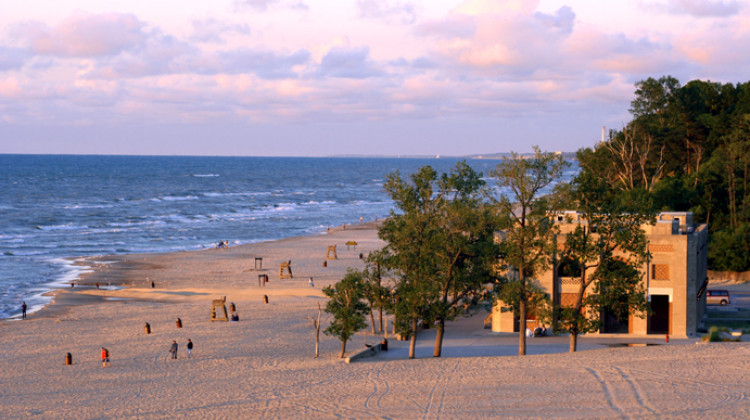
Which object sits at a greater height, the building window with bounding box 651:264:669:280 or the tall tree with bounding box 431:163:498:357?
the tall tree with bounding box 431:163:498:357

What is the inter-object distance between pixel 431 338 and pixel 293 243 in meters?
49.4

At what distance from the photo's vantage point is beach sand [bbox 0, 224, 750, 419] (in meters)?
26.1

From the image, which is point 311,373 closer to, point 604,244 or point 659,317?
point 604,244

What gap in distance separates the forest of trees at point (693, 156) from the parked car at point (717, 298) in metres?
9.62

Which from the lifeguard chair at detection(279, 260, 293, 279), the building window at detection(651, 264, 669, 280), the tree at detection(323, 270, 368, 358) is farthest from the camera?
the lifeguard chair at detection(279, 260, 293, 279)

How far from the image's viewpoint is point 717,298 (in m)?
50.8

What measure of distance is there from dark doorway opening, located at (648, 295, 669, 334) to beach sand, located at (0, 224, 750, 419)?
1.19m

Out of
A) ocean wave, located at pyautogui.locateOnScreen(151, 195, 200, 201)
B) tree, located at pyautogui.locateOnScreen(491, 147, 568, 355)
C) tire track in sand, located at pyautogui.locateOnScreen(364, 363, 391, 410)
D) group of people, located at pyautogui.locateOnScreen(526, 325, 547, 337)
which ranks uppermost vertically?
tree, located at pyautogui.locateOnScreen(491, 147, 568, 355)

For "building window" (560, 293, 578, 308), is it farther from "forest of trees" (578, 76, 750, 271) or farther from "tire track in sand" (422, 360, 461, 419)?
"forest of trees" (578, 76, 750, 271)

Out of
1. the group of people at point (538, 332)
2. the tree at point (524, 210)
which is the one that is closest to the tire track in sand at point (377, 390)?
the tree at point (524, 210)

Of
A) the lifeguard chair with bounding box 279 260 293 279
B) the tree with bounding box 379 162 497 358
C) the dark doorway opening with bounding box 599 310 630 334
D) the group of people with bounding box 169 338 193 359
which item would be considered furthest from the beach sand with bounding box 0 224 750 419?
the lifeguard chair with bounding box 279 260 293 279

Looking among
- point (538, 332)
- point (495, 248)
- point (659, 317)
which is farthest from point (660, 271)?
point (495, 248)

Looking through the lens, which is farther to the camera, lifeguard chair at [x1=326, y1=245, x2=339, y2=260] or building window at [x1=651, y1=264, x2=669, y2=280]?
lifeguard chair at [x1=326, y1=245, x2=339, y2=260]

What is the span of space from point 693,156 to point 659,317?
5354cm
